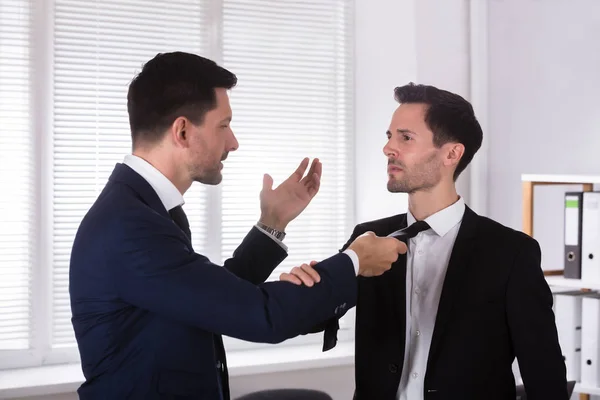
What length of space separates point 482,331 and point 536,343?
130 millimetres

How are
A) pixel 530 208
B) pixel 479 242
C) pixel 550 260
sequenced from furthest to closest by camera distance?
1. pixel 550 260
2. pixel 530 208
3. pixel 479 242

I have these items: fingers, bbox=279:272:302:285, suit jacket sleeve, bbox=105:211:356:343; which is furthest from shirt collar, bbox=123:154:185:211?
fingers, bbox=279:272:302:285

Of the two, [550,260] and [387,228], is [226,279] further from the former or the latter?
[550,260]

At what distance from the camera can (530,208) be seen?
299cm

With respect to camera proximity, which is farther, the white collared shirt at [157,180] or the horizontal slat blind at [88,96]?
the horizontal slat blind at [88,96]

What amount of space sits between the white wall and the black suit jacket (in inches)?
61.6

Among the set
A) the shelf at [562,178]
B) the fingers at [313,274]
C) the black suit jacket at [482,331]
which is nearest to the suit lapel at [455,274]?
the black suit jacket at [482,331]

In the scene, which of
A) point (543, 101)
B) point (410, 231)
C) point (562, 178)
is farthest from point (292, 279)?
point (543, 101)

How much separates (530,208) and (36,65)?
214 cm

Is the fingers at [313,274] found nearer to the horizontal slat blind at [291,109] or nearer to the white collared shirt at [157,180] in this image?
the white collared shirt at [157,180]

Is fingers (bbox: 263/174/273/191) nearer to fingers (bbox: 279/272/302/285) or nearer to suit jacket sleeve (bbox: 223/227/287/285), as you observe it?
suit jacket sleeve (bbox: 223/227/287/285)

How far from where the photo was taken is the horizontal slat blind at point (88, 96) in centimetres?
321

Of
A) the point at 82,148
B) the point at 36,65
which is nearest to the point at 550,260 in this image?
the point at 82,148

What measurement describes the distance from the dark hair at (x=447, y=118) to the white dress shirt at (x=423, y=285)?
189mm
